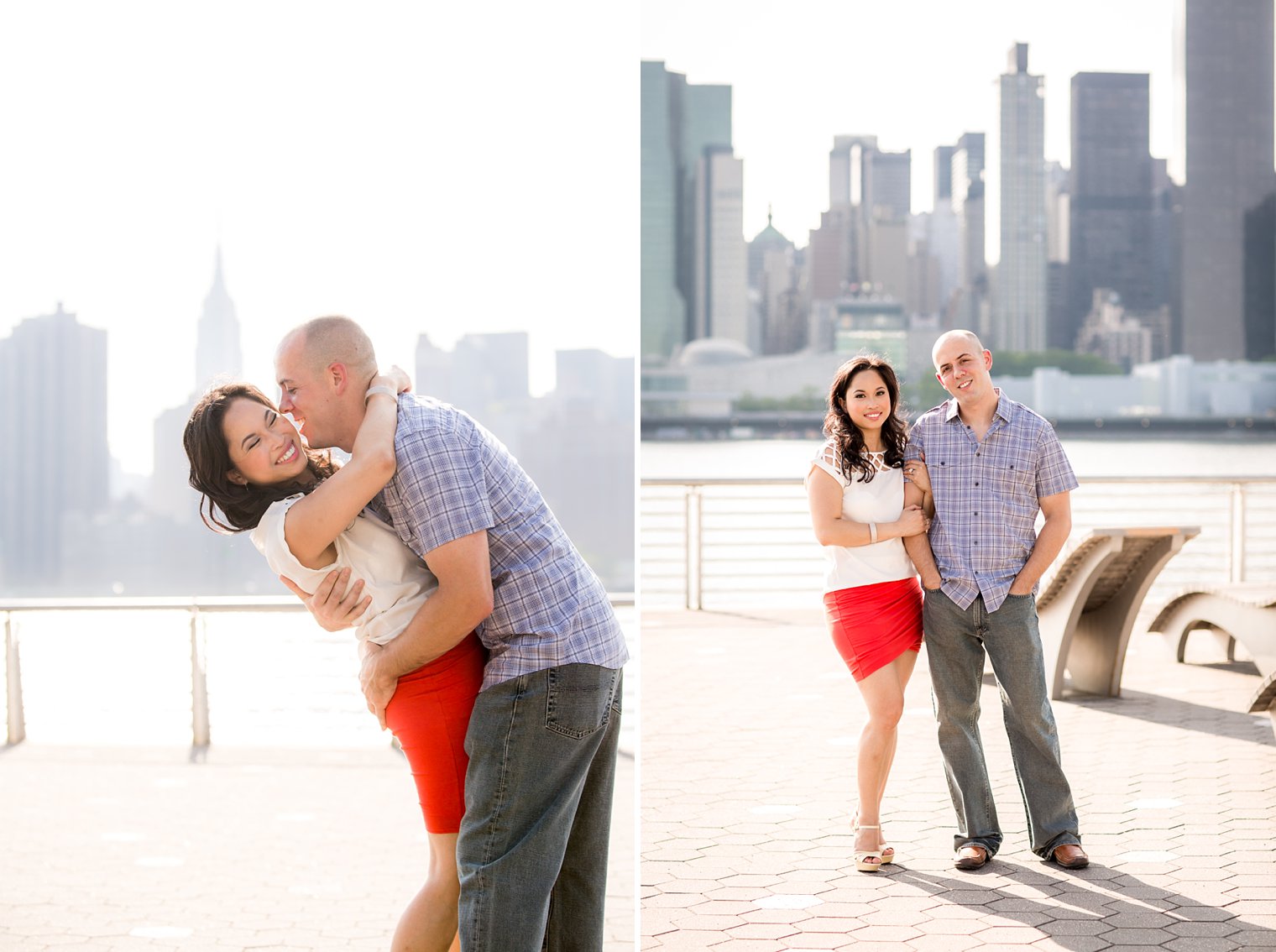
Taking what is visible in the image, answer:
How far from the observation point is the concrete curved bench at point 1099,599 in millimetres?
5973

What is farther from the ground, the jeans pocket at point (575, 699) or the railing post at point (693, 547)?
the jeans pocket at point (575, 699)

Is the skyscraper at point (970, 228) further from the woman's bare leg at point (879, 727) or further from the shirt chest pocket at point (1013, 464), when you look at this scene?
the woman's bare leg at point (879, 727)

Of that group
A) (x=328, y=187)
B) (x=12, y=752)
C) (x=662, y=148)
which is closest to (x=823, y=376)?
(x=662, y=148)

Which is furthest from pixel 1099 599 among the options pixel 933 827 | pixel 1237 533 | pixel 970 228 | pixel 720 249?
pixel 970 228

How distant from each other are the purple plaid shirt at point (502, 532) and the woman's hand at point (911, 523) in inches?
59.4

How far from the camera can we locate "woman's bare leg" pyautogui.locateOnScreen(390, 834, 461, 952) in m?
2.53

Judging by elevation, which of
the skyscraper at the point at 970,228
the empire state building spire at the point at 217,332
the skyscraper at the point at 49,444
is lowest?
the skyscraper at the point at 49,444

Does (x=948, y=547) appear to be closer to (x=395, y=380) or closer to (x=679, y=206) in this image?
(x=395, y=380)

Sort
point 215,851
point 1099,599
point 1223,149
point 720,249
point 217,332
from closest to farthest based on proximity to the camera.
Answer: point 215,851, point 1099,599, point 720,249, point 1223,149, point 217,332

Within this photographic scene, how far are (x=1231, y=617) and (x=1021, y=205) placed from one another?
109 m

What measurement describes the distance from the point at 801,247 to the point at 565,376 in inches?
854

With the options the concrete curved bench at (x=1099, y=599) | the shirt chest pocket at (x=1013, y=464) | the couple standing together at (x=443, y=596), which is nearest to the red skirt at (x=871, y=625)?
the shirt chest pocket at (x=1013, y=464)

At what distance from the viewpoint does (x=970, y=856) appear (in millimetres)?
3957

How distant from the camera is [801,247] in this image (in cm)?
10238
